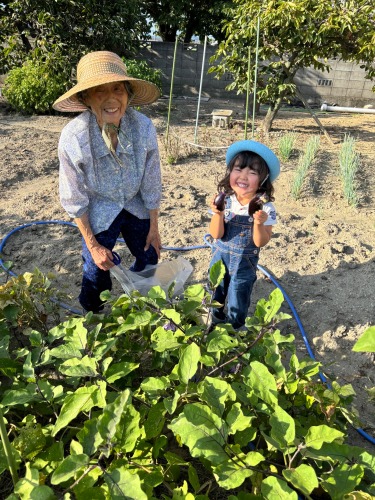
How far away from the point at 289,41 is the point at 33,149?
3.36m

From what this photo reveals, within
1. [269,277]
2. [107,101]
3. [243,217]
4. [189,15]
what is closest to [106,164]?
[107,101]

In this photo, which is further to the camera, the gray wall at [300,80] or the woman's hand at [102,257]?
the gray wall at [300,80]

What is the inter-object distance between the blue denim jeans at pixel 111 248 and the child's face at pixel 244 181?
0.54 metres

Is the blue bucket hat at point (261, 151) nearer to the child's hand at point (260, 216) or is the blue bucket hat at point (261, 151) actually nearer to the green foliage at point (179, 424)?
the child's hand at point (260, 216)

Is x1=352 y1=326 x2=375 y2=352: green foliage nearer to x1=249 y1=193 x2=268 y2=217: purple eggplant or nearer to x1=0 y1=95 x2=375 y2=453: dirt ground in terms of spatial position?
x1=0 y1=95 x2=375 y2=453: dirt ground

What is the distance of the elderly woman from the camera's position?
5.84 ft

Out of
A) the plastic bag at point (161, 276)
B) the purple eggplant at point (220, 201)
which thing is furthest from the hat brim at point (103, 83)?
the plastic bag at point (161, 276)

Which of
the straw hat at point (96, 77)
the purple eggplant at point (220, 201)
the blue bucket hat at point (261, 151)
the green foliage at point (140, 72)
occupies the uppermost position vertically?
the green foliage at point (140, 72)

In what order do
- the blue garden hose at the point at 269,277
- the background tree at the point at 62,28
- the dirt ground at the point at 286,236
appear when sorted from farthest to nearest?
1. the background tree at the point at 62,28
2. the dirt ground at the point at 286,236
3. the blue garden hose at the point at 269,277

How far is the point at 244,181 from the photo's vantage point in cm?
186

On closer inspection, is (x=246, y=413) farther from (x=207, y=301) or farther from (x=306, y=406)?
(x=207, y=301)

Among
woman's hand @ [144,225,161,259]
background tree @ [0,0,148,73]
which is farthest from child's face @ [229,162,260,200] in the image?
background tree @ [0,0,148,73]

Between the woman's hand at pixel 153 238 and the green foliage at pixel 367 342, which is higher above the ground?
the green foliage at pixel 367 342

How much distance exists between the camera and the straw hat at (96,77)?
66.6 inches
